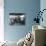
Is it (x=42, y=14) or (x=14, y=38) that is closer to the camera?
(x=42, y=14)

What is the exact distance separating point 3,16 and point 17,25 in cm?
64

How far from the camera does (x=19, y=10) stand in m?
5.16

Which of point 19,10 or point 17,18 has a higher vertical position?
point 19,10

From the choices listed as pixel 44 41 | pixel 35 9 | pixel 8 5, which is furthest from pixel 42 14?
pixel 44 41

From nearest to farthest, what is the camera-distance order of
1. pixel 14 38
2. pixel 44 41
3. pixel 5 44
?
pixel 44 41 → pixel 5 44 → pixel 14 38

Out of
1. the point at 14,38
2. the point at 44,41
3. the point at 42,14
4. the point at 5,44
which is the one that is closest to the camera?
the point at 44,41

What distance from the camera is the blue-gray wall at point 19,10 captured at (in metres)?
5.09

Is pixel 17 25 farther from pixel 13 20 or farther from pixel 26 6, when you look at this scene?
pixel 26 6

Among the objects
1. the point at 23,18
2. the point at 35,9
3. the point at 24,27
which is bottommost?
the point at 24,27

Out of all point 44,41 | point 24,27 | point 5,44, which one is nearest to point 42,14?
point 24,27

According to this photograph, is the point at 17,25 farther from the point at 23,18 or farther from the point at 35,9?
the point at 35,9

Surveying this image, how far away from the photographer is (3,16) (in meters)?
5.10

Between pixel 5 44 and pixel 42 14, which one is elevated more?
pixel 42 14

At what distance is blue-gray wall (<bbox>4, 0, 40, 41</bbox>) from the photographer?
5.09 m
